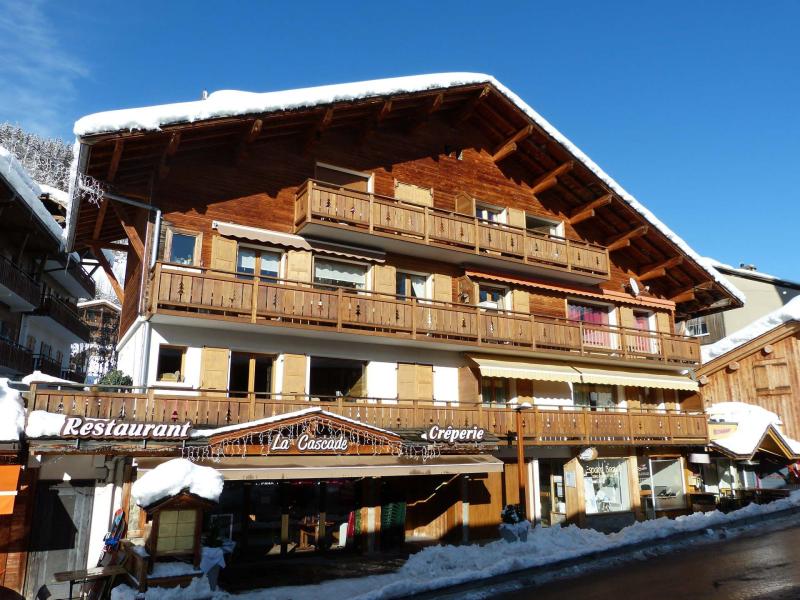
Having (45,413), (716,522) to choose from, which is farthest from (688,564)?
(45,413)

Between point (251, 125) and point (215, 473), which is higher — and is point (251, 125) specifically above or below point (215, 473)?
above

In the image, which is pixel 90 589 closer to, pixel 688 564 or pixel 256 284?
pixel 256 284

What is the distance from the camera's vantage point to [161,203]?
1720 cm

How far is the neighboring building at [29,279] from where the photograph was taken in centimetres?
2175

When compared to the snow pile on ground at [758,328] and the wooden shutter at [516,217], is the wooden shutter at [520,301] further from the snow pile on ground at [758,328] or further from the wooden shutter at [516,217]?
the snow pile on ground at [758,328]

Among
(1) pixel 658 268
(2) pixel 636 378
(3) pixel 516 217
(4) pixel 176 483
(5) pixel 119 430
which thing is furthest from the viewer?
(1) pixel 658 268

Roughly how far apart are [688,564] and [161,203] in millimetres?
16054

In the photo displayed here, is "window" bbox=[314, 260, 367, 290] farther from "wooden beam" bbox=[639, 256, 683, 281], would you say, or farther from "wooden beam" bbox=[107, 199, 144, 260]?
"wooden beam" bbox=[639, 256, 683, 281]

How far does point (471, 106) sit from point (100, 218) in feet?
44.5

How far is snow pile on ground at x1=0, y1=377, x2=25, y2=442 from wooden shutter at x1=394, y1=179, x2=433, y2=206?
1299 centimetres

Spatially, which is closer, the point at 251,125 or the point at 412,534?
the point at 251,125

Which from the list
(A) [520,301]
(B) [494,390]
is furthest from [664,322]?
(B) [494,390]

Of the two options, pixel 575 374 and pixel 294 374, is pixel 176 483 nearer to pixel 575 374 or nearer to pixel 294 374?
pixel 294 374

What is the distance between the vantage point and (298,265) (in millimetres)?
18672
